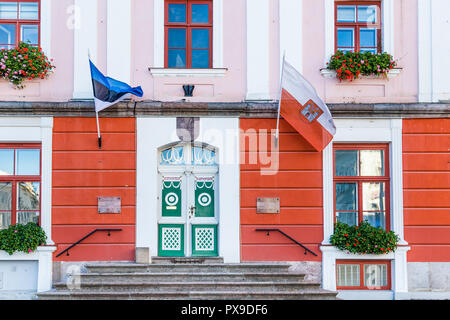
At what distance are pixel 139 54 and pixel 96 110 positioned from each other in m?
1.53

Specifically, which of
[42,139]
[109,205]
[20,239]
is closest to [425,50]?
[109,205]

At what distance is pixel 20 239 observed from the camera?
9664mm

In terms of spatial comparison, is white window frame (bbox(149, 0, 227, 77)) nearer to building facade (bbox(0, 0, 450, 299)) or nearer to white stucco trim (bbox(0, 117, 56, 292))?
building facade (bbox(0, 0, 450, 299))

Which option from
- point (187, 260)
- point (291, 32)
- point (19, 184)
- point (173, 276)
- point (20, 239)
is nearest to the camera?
point (173, 276)

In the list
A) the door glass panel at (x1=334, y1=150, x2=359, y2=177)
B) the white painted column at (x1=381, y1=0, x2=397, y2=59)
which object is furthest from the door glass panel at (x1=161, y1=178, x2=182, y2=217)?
the white painted column at (x1=381, y1=0, x2=397, y2=59)

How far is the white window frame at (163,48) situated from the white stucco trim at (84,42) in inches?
47.3

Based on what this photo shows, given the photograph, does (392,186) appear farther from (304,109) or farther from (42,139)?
(42,139)

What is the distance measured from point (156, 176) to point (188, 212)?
0.97 m

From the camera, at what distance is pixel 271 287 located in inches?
366

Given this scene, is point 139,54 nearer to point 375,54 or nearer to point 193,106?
point 193,106

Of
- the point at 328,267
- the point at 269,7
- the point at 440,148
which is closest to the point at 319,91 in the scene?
the point at 269,7

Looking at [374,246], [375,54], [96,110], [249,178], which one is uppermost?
[375,54]

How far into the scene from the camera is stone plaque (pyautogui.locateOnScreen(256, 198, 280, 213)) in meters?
10.1

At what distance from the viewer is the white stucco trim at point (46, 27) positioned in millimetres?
Result: 10273
